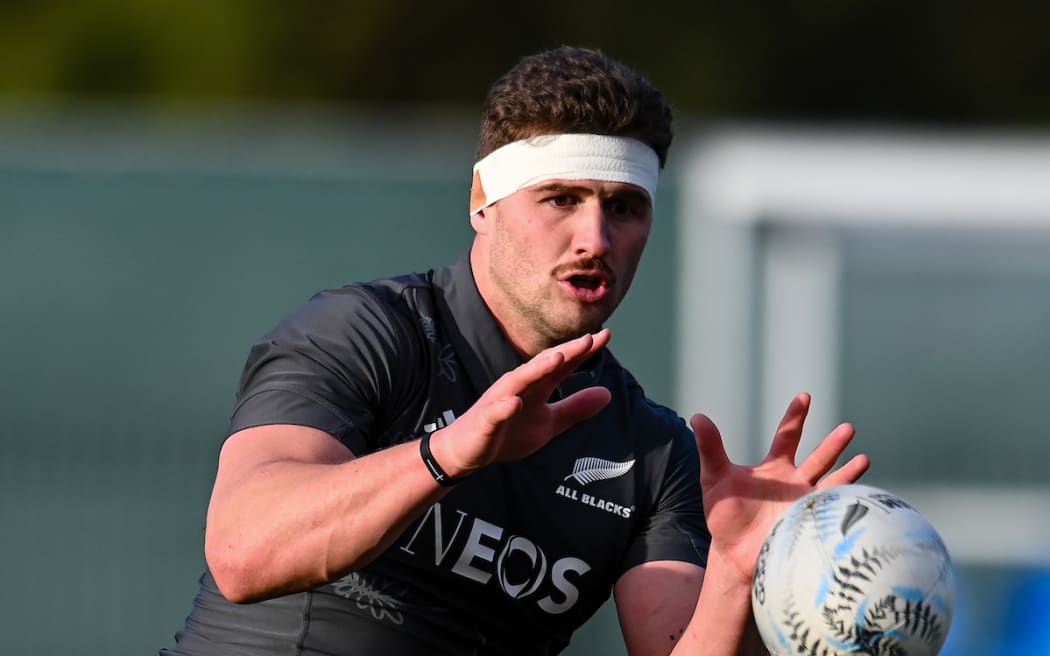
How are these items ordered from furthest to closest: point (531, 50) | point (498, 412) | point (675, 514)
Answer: point (531, 50) < point (675, 514) < point (498, 412)

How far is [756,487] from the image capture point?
4.38 metres

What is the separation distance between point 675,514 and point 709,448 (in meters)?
0.89

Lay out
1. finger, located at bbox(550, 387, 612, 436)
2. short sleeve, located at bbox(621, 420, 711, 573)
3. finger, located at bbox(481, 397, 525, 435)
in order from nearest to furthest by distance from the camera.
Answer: finger, located at bbox(481, 397, 525, 435) < finger, located at bbox(550, 387, 612, 436) < short sleeve, located at bbox(621, 420, 711, 573)

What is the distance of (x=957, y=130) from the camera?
62.7 ft

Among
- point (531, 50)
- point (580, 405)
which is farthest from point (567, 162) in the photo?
point (531, 50)

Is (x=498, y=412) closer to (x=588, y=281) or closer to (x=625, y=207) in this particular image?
(x=588, y=281)

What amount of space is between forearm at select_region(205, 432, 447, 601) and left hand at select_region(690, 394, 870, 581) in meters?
0.84

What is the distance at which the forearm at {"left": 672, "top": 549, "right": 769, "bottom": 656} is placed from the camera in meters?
4.40

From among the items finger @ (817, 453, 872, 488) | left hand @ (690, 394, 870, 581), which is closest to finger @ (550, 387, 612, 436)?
left hand @ (690, 394, 870, 581)

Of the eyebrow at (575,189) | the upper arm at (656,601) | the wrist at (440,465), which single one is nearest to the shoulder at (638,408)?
the upper arm at (656,601)

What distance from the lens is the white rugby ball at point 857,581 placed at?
159 inches

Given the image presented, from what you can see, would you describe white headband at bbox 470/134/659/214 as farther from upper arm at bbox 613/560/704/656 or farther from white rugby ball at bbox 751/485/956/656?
white rugby ball at bbox 751/485/956/656

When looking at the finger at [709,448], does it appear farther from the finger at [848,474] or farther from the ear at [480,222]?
the ear at [480,222]

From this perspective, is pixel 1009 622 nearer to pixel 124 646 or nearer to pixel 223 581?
pixel 124 646
